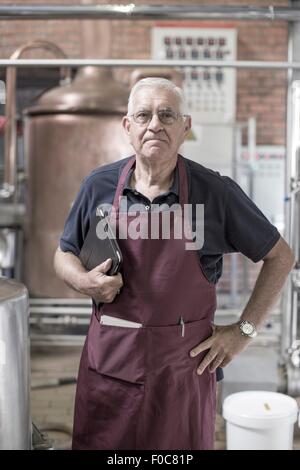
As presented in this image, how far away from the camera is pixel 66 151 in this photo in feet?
12.1

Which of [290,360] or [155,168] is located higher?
[155,168]

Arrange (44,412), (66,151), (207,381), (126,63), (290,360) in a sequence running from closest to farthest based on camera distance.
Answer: (207,381) < (126,63) < (290,360) < (44,412) < (66,151)

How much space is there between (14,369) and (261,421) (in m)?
0.83

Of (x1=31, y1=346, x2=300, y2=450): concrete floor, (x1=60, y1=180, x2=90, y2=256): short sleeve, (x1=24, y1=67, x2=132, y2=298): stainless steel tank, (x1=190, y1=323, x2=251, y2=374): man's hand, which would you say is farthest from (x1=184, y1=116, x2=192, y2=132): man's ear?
(x1=24, y1=67, x2=132, y2=298): stainless steel tank

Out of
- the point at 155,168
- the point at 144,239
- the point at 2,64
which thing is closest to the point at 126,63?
the point at 2,64

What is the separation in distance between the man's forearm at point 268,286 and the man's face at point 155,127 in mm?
412

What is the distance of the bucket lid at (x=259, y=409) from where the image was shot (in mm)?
1742

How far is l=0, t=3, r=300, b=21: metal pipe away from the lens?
2.03m

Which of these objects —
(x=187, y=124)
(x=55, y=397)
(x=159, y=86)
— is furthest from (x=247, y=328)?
(x=55, y=397)

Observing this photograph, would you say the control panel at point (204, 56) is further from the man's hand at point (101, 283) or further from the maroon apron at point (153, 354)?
the man's hand at point (101, 283)

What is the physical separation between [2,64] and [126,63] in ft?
1.38

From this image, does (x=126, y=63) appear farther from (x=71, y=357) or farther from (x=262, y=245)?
(x=71, y=357)

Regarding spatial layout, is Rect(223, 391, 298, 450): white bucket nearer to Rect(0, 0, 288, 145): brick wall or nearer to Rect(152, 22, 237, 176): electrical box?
Rect(152, 22, 237, 176): electrical box

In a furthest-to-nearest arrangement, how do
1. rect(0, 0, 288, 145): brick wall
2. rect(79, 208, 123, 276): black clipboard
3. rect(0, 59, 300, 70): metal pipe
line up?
rect(0, 0, 288, 145): brick wall → rect(0, 59, 300, 70): metal pipe → rect(79, 208, 123, 276): black clipboard
